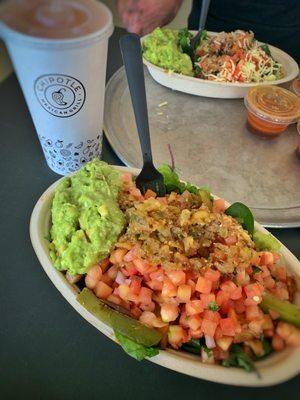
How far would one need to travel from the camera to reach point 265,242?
0.78 metres

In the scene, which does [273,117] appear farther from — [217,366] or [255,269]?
[217,366]

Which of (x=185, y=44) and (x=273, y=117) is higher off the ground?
(x=185, y=44)

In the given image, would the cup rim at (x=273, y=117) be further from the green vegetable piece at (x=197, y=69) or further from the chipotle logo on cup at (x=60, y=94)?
the chipotle logo on cup at (x=60, y=94)

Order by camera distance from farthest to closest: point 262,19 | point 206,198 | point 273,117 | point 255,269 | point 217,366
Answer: point 262,19
point 273,117
point 206,198
point 255,269
point 217,366

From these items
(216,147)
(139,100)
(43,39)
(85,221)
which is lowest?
(216,147)

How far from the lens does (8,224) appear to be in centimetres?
92

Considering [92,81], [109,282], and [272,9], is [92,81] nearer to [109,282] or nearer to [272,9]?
[109,282]

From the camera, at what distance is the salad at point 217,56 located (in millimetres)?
1337

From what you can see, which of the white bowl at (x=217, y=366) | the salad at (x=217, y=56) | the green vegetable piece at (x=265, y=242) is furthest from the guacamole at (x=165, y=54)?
the white bowl at (x=217, y=366)

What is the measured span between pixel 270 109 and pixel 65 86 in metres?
0.71

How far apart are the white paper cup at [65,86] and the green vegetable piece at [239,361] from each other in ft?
1.96

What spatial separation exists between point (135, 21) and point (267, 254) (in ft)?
3.52

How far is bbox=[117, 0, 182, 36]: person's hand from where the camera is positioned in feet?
4.41

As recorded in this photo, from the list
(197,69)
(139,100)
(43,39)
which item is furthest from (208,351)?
(197,69)
